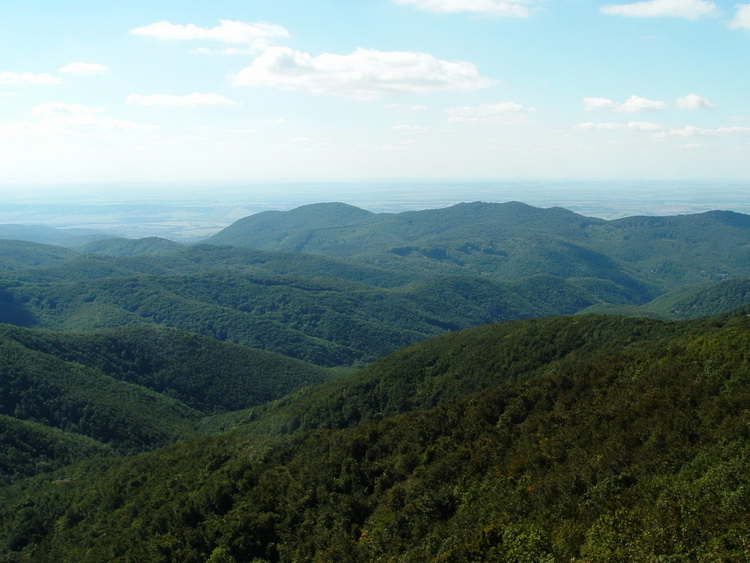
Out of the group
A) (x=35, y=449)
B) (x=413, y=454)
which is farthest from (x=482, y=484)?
(x=35, y=449)

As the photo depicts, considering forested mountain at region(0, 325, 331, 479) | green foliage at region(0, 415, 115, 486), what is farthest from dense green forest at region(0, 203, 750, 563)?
forested mountain at region(0, 325, 331, 479)

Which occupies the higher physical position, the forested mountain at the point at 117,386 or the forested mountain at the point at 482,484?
the forested mountain at the point at 482,484

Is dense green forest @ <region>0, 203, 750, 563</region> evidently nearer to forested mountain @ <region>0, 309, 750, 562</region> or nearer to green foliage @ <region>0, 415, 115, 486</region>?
forested mountain @ <region>0, 309, 750, 562</region>

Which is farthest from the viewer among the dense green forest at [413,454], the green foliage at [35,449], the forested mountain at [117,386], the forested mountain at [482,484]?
the forested mountain at [117,386]

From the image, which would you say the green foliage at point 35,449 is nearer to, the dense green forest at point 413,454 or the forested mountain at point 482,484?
the dense green forest at point 413,454

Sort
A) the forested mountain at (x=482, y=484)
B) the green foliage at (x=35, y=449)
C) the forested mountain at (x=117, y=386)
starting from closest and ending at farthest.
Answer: the forested mountain at (x=482, y=484)
the green foliage at (x=35, y=449)
the forested mountain at (x=117, y=386)

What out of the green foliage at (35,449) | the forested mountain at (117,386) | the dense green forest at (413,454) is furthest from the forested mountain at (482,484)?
the forested mountain at (117,386)

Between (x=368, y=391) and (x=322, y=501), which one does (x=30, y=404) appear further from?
(x=322, y=501)

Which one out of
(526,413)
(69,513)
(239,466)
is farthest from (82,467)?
(526,413)

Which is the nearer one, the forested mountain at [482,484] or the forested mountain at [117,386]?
the forested mountain at [482,484]
